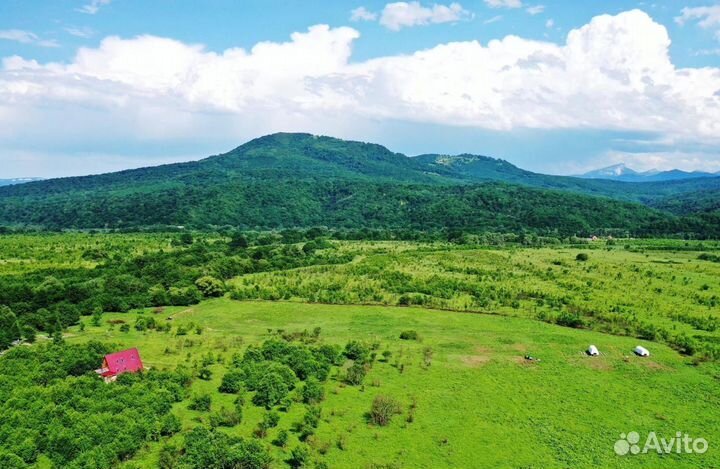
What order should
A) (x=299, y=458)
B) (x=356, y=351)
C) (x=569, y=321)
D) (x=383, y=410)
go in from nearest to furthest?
(x=299, y=458), (x=383, y=410), (x=356, y=351), (x=569, y=321)

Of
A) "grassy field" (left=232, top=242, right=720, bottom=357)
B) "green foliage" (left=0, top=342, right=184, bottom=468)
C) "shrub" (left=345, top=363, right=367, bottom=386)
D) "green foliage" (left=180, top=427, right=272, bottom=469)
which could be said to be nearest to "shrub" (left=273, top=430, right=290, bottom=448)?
"green foliage" (left=180, top=427, right=272, bottom=469)

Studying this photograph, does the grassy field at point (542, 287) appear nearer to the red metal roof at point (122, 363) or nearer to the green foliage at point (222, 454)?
the red metal roof at point (122, 363)

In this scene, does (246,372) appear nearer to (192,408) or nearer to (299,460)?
(192,408)

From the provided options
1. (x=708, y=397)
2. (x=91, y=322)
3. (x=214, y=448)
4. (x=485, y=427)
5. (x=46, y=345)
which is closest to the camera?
(x=214, y=448)

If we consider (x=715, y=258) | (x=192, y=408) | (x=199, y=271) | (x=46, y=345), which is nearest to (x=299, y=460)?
(x=192, y=408)

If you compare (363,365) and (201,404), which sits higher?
(201,404)

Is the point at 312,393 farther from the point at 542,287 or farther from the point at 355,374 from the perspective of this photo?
the point at 542,287

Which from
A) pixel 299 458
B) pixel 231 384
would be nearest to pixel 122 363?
pixel 231 384
